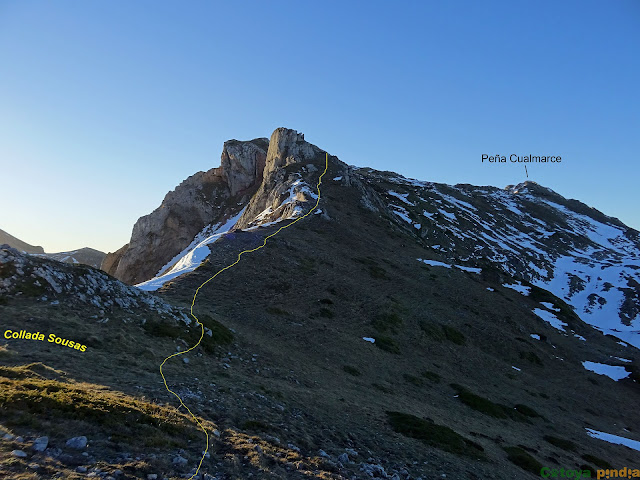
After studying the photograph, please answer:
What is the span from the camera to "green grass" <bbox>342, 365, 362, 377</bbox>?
30569 millimetres

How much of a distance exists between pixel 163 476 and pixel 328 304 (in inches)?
1392

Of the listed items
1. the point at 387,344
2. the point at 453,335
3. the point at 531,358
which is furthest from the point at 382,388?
the point at 531,358

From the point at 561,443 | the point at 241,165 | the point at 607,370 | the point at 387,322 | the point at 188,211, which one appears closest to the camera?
the point at 561,443

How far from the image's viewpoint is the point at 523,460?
22891 mm

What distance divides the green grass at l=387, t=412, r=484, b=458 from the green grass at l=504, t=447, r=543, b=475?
2.94 metres

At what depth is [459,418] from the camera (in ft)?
94.0

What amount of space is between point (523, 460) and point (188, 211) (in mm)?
122353

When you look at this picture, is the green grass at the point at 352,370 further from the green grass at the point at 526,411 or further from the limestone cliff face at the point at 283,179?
the limestone cliff face at the point at 283,179

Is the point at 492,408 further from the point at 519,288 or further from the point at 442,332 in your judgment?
the point at 519,288

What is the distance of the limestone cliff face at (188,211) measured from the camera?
119062 millimetres

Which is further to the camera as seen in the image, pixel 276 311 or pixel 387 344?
pixel 387 344

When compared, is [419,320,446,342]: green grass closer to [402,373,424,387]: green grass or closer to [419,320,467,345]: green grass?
[419,320,467,345]: green grass

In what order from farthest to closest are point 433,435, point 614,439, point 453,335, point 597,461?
1. point 453,335
2. point 614,439
3. point 597,461
4. point 433,435

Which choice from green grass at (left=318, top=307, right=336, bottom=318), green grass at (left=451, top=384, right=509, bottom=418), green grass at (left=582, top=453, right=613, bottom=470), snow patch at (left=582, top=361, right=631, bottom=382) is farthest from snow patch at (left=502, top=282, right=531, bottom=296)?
green grass at (left=582, top=453, right=613, bottom=470)
